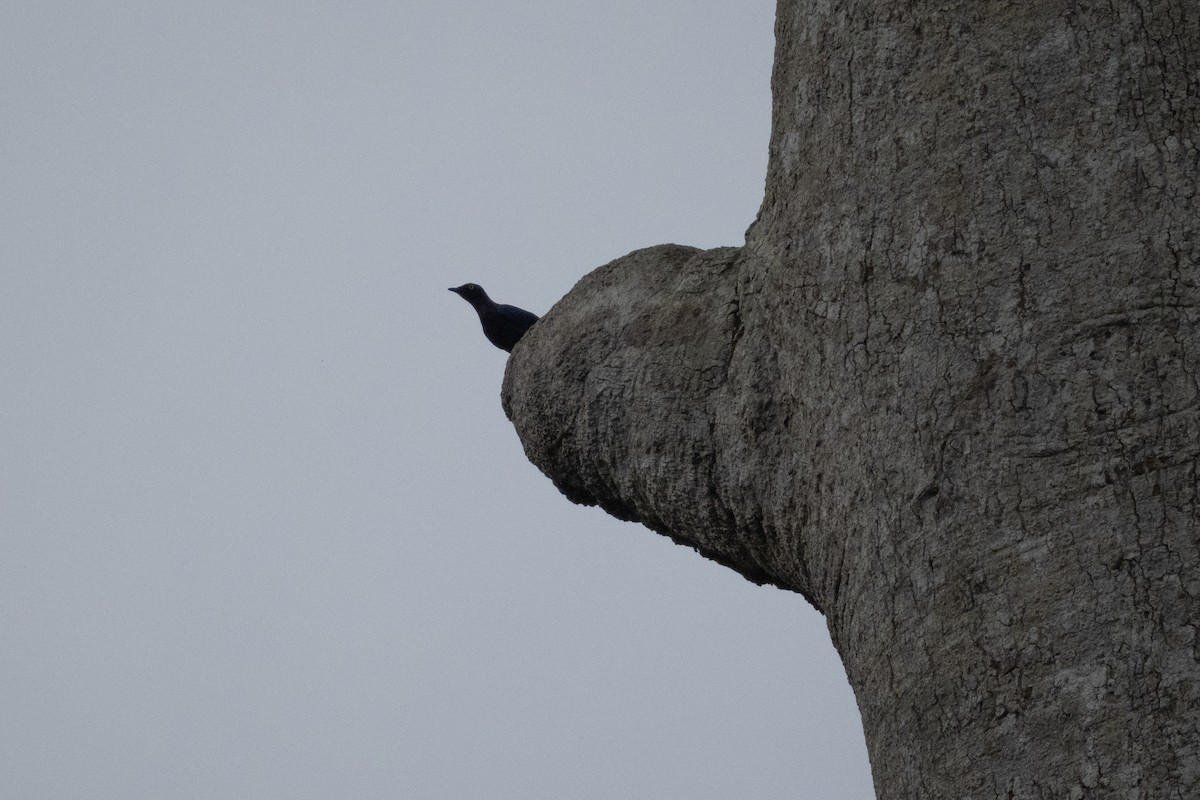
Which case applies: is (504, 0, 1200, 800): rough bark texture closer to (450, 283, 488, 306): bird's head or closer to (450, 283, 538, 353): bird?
(450, 283, 538, 353): bird

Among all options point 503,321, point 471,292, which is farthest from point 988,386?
point 471,292

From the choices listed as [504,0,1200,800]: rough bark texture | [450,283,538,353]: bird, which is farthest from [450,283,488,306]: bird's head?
[504,0,1200,800]: rough bark texture

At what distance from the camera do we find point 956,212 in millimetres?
2318

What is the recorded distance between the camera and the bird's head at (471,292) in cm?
728

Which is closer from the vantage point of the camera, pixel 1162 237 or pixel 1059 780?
pixel 1059 780

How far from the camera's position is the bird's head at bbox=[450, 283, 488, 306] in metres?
7.28

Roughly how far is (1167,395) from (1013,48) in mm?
687

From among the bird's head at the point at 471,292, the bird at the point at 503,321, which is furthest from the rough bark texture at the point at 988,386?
the bird's head at the point at 471,292

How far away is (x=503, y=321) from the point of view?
686 centimetres

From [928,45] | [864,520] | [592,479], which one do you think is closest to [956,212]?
[928,45]

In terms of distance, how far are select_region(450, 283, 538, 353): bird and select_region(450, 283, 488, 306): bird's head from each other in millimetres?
112

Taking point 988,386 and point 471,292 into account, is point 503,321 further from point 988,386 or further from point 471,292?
point 988,386

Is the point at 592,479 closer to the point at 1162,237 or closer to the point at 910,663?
the point at 910,663

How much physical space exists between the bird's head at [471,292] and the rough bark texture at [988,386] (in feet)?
14.9
